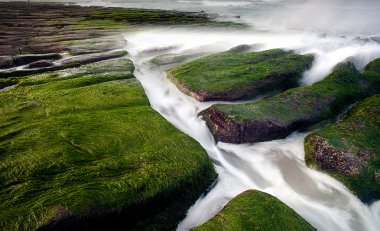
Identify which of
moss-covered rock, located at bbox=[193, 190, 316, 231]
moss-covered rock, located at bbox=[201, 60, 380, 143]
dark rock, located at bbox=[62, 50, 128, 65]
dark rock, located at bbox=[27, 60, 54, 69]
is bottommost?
moss-covered rock, located at bbox=[193, 190, 316, 231]

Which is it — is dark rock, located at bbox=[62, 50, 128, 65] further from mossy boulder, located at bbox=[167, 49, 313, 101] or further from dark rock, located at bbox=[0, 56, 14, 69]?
mossy boulder, located at bbox=[167, 49, 313, 101]

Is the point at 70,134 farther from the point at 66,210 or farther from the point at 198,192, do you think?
the point at 198,192

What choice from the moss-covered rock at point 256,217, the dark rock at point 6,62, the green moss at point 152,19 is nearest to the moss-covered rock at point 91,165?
the moss-covered rock at point 256,217

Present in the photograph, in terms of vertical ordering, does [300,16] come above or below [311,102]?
below

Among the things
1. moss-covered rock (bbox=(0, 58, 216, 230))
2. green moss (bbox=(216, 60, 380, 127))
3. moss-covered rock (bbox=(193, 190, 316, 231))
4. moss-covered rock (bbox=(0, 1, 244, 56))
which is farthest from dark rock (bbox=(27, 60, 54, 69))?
moss-covered rock (bbox=(193, 190, 316, 231))

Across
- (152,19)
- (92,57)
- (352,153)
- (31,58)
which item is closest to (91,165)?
(352,153)

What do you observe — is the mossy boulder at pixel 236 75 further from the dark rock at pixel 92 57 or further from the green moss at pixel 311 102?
the dark rock at pixel 92 57

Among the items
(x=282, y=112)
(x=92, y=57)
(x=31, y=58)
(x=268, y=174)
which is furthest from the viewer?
(x=92, y=57)

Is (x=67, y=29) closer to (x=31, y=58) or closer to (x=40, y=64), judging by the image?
(x=31, y=58)
